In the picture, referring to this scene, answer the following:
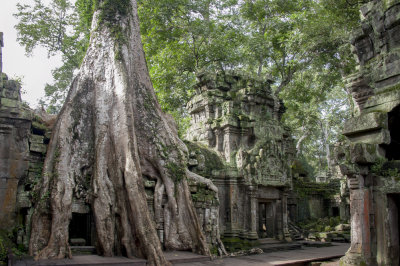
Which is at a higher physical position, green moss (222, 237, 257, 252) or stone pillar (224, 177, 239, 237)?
stone pillar (224, 177, 239, 237)

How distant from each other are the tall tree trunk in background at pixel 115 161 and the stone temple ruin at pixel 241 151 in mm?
2057

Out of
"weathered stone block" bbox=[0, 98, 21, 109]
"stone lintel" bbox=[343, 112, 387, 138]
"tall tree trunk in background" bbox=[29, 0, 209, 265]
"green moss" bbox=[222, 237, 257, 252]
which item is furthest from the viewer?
"green moss" bbox=[222, 237, 257, 252]

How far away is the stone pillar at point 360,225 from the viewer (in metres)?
5.05

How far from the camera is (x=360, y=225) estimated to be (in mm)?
5117

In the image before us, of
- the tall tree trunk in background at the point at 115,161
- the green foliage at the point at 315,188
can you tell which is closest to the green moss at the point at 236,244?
the tall tree trunk in background at the point at 115,161

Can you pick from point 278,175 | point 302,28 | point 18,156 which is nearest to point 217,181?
point 278,175

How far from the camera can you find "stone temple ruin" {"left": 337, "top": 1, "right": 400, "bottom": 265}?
504 cm

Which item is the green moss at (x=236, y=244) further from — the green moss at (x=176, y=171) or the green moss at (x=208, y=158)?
the green moss at (x=176, y=171)

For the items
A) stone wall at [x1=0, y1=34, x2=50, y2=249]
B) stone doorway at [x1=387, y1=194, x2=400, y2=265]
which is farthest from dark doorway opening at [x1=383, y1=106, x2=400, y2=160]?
stone wall at [x1=0, y1=34, x2=50, y2=249]

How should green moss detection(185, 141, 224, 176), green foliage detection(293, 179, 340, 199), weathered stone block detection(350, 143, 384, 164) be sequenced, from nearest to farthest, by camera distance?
weathered stone block detection(350, 143, 384, 164), green moss detection(185, 141, 224, 176), green foliage detection(293, 179, 340, 199)

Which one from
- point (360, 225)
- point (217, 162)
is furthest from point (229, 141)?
point (360, 225)

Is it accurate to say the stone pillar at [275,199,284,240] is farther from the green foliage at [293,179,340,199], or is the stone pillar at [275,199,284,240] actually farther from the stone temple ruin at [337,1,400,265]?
the stone temple ruin at [337,1,400,265]

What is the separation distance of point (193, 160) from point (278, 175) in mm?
3150

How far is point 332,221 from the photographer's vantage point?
15.3 metres
